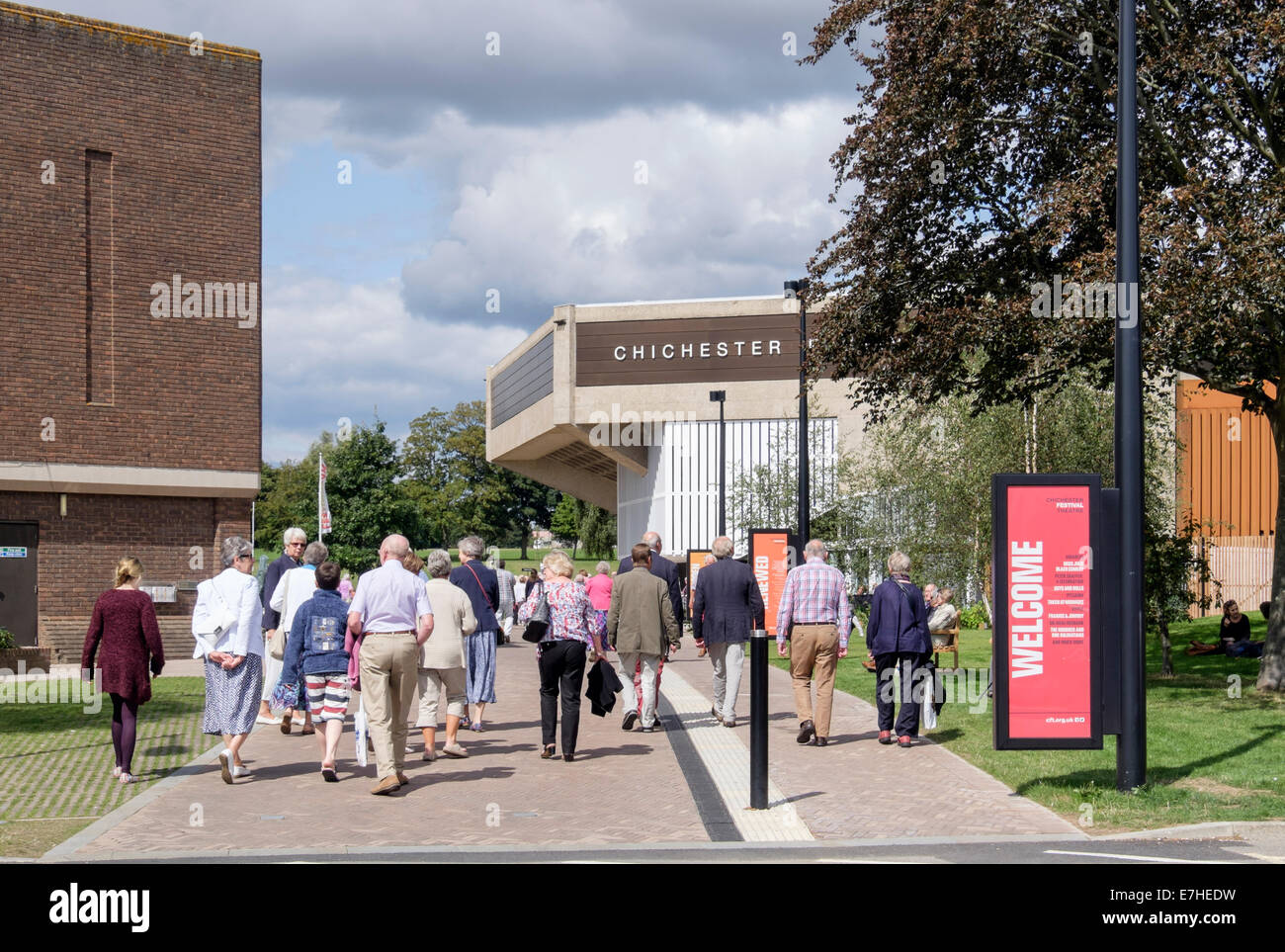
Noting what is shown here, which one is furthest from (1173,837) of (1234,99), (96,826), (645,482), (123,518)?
(645,482)

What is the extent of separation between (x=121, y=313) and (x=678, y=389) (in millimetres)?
→ 37206

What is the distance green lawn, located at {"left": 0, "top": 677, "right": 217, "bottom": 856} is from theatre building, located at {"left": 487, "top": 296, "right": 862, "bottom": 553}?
143 feet

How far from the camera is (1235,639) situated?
22375mm

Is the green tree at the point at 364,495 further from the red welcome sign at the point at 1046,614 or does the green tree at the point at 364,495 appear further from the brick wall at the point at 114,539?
the red welcome sign at the point at 1046,614

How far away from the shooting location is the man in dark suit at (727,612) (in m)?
13.4

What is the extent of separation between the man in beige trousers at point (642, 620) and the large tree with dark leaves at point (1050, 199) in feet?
19.0

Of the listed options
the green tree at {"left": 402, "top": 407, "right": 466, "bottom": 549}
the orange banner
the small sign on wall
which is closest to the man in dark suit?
the orange banner

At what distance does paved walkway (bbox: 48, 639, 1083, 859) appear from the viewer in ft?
26.7

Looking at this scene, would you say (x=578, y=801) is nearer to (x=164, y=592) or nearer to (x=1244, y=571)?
(x=164, y=592)

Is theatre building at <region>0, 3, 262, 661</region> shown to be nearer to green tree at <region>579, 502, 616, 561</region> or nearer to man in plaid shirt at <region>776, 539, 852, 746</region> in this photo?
man in plaid shirt at <region>776, 539, 852, 746</region>

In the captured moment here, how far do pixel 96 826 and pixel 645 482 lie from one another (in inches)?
2268

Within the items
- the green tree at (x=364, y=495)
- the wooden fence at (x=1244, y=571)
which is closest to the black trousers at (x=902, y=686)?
the wooden fence at (x=1244, y=571)

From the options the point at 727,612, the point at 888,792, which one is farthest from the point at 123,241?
the point at 888,792

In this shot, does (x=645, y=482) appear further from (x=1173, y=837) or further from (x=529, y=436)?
(x=1173, y=837)
